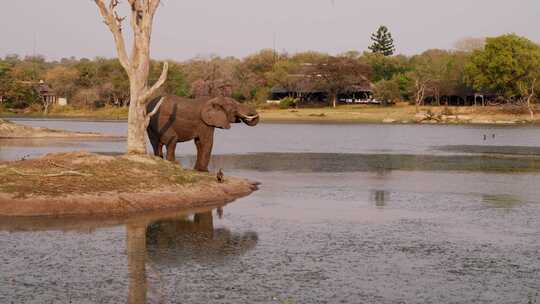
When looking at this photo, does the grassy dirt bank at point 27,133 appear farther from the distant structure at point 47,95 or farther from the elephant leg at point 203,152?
the distant structure at point 47,95

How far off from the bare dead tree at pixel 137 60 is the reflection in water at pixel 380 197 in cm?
797

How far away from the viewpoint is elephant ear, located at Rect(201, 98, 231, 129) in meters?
29.2

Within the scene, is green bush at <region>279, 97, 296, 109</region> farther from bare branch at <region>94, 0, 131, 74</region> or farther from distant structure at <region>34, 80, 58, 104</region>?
bare branch at <region>94, 0, 131, 74</region>

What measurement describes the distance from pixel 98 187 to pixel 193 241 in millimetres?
5540

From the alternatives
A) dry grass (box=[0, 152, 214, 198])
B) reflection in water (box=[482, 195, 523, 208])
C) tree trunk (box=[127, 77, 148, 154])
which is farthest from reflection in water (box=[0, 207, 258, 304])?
reflection in water (box=[482, 195, 523, 208])

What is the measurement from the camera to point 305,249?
17734 millimetres

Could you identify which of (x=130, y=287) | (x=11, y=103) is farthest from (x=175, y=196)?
(x=11, y=103)

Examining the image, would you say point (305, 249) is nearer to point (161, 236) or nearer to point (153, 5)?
point (161, 236)

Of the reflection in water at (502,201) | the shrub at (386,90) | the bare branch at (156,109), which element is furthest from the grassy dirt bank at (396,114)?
the bare branch at (156,109)

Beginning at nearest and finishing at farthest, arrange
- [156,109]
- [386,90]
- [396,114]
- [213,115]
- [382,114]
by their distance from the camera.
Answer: [156,109]
[213,115]
[396,114]
[382,114]
[386,90]

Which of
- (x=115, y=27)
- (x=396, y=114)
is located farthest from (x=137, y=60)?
(x=396, y=114)

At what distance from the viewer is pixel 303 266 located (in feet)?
52.5

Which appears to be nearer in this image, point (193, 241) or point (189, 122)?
point (193, 241)

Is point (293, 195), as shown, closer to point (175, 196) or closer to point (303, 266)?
point (175, 196)
